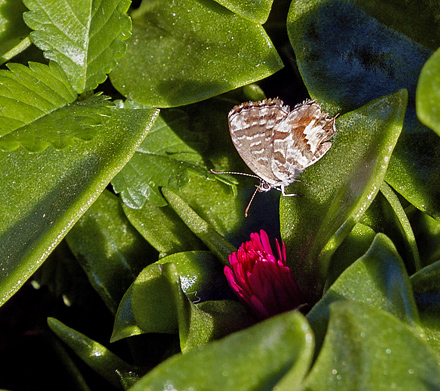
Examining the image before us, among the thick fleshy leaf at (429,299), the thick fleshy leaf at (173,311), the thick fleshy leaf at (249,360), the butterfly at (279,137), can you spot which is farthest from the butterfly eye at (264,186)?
the thick fleshy leaf at (249,360)

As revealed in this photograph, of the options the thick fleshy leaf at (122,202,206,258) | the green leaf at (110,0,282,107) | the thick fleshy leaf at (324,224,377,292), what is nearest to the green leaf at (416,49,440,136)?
the thick fleshy leaf at (324,224,377,292)

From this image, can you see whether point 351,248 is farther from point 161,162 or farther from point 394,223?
point 161,162

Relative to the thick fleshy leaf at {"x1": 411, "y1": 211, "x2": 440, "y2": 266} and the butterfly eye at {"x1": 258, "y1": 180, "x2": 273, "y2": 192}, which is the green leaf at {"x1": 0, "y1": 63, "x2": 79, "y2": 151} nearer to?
the butterfly eye at {"x1": 258, "y1": 180, "x2": 273, "y2": 192}

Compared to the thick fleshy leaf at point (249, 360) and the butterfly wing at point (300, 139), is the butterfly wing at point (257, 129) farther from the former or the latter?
the thick fleshy leaf at point (249, 360)

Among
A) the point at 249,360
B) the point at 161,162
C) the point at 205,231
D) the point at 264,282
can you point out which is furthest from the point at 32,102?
the point at 249,360

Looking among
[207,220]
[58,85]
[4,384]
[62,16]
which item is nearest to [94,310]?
[4,384]
